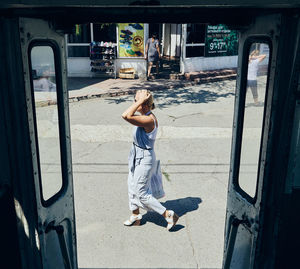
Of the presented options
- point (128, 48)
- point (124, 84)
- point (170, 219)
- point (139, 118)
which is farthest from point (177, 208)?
point (128, 48)

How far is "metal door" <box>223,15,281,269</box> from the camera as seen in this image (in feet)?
7.45

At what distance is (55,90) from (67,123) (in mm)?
284

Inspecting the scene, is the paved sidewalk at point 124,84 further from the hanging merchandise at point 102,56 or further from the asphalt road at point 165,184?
the asphalt road at point 165,184

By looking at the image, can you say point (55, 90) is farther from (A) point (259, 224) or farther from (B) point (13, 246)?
(A) point (259, 224)

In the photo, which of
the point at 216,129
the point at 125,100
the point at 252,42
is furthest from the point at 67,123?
the point at 125,100

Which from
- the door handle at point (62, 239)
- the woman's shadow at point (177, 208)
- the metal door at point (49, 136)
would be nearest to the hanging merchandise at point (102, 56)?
the woman's shadow at point (177, 208)

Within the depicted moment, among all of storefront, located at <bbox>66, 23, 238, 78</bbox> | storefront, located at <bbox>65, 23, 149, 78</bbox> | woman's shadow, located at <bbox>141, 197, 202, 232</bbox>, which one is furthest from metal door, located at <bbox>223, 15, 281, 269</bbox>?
storefront, located at <bbox>65, 23, 149, 78</bbox>

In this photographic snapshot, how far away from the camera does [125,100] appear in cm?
1128

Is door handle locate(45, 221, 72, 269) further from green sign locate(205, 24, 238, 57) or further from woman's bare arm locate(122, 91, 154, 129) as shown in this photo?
green sign locate(205, 24, 238, 57)

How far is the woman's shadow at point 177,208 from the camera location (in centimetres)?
471

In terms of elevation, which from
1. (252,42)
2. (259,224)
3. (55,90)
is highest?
(252,42)

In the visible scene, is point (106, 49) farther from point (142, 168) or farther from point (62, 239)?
point (62, 239)

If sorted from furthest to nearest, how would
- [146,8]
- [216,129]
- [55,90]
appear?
[216,129], [55,90], [146,8]

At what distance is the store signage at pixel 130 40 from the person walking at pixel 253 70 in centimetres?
1181
